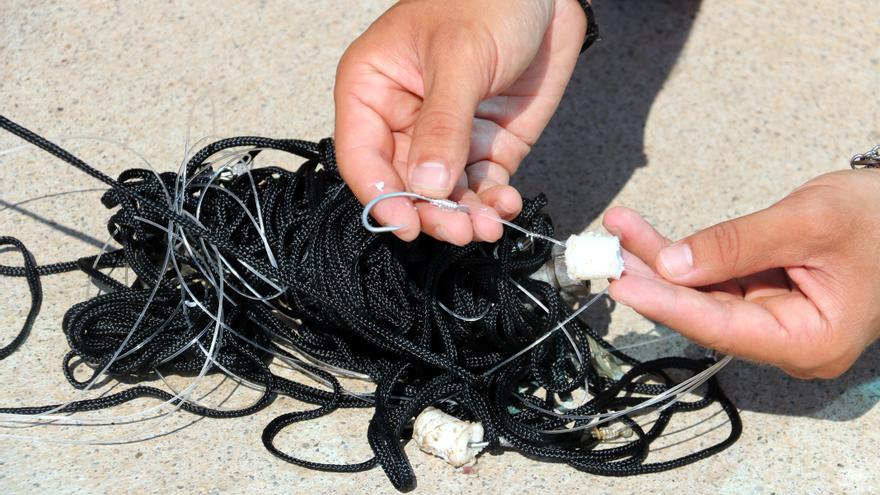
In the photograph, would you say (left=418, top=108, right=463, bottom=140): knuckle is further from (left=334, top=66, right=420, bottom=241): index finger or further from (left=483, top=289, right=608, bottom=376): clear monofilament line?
(left=483, top=289, right=608, bottom=376): clear monofilament line

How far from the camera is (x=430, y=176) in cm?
128

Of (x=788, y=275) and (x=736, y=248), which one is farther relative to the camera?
(x=788, y=275)

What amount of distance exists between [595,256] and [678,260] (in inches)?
5.0

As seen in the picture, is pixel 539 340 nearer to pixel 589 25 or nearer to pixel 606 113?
pixel 589 25

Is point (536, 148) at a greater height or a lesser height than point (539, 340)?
greater

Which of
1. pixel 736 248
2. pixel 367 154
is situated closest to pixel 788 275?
pixel 736 248

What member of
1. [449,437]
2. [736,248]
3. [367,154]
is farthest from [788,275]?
[367,154]

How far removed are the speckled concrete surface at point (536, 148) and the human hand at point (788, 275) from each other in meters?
0.27

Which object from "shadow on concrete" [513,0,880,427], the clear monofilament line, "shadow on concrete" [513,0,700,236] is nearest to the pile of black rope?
the clear monofilament line

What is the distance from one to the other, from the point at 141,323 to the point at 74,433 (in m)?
0.22

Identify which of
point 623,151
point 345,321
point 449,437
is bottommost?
point 449,437

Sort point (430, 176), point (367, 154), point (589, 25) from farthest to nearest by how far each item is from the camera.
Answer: point (589, 25) < point (367, 154) < point (430, 176)

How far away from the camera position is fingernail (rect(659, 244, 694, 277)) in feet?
4.42

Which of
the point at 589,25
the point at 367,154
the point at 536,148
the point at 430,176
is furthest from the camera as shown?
the point at 536,148
